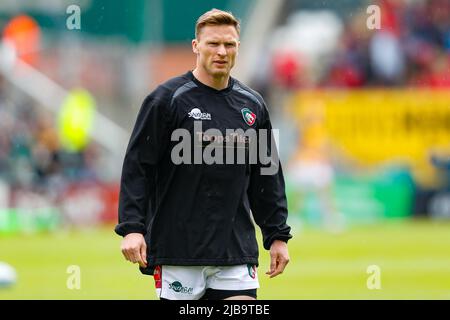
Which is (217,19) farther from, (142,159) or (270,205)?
(270,205)

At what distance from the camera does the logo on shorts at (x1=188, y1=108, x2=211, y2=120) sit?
6.89 meters

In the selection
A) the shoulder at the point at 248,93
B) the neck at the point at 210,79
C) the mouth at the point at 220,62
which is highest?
the mouth at the point at 220,62

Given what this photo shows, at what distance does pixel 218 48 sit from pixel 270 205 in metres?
1.01

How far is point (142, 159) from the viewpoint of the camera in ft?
22.5

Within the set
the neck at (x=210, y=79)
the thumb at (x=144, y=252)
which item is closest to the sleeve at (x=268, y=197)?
the neck at (x=210, y=79)

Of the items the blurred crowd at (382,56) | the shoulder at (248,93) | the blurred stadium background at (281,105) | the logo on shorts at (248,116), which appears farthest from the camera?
the blurred crowd at (382,56)

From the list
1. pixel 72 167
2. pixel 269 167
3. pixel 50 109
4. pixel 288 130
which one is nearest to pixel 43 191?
pixel 72 167

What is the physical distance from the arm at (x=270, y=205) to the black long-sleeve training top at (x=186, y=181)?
0.55 feet

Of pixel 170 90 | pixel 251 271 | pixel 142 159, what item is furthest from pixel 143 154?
pixel 251 271

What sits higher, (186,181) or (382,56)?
(382,56)

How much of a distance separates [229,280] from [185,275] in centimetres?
25

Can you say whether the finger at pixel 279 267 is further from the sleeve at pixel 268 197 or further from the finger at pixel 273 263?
the sleeve at pixel 268 197

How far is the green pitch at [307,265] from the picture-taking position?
1284cm

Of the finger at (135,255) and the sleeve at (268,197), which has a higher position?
the sleeve at (268,197)
